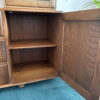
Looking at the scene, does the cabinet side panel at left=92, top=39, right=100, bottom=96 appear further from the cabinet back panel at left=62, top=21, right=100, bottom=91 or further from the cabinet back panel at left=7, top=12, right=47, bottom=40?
the cabinet back panel at left=7, top=12, right=47, bottom=40

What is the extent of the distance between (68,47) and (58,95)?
16.6 inches

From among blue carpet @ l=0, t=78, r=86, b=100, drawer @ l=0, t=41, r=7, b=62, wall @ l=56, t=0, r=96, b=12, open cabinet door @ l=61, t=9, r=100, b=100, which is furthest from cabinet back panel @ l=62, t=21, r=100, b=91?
drawer @ l=0, t=41, r=7, b=62

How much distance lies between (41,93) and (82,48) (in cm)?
54

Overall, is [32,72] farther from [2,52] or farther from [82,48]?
[82,48]

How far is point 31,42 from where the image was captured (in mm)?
1081

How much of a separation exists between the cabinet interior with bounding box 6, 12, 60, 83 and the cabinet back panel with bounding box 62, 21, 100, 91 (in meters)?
0.25

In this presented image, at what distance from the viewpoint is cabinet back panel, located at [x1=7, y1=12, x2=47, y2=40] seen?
112cm

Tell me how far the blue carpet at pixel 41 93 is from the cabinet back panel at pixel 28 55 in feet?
1.09

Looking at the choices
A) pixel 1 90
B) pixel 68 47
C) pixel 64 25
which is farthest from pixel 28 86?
pixel 64 25

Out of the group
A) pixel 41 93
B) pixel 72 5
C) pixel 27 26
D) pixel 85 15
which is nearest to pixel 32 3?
pixel 27 26

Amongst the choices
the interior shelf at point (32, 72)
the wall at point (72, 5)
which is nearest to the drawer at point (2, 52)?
the interior shelf at point (32, 72)

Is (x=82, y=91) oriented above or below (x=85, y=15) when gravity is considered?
below

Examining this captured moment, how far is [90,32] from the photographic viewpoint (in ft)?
1.90

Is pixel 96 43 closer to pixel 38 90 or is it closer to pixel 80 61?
pixel 80 61
